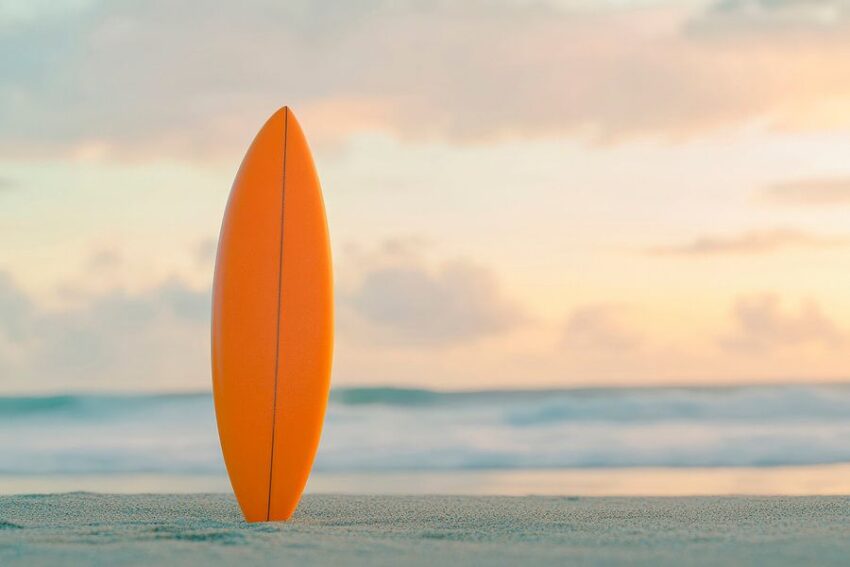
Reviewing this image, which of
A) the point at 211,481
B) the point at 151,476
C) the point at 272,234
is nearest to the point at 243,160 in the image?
the point at 272,234

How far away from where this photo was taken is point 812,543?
9.64 feet

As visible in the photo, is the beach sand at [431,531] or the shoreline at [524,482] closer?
the beach sand at [431,531]

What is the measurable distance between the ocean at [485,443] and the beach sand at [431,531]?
1341mm

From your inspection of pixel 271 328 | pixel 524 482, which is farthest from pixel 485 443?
pixel 271 328

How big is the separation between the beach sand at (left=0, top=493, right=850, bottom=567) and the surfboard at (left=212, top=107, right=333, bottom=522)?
0.26 meters

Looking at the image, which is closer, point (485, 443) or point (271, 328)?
point (271, 328)

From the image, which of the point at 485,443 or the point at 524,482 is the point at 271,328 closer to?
the point at 524,482

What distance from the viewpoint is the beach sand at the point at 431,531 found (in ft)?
9.12

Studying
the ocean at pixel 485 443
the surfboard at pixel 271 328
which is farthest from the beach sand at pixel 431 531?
the ocean at pixel 485 443

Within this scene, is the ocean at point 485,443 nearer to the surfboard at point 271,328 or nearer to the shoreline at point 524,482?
the shoreline at point 524,482

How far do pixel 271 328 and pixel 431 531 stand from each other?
105cm

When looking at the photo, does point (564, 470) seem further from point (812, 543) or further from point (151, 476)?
point (812, 543)

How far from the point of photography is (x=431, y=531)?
3406mm

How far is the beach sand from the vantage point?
2.78 m
